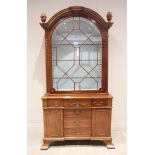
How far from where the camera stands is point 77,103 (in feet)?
11.3

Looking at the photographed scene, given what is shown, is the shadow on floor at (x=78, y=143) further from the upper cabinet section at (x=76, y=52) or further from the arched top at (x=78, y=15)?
the arched top at (x=78, y=15)

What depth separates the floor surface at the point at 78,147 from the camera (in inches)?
128

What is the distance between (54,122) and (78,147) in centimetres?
49

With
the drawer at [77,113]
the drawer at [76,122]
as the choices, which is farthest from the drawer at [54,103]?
the drawer at [76,122]

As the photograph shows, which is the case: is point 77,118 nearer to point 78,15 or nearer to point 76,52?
point 76,52

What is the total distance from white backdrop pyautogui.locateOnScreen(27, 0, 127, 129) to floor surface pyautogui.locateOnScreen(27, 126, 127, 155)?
52 cm

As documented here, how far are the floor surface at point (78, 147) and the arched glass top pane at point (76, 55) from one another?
2.71 ft

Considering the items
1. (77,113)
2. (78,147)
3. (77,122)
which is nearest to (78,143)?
(78,147)

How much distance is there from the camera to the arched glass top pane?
367 cm
